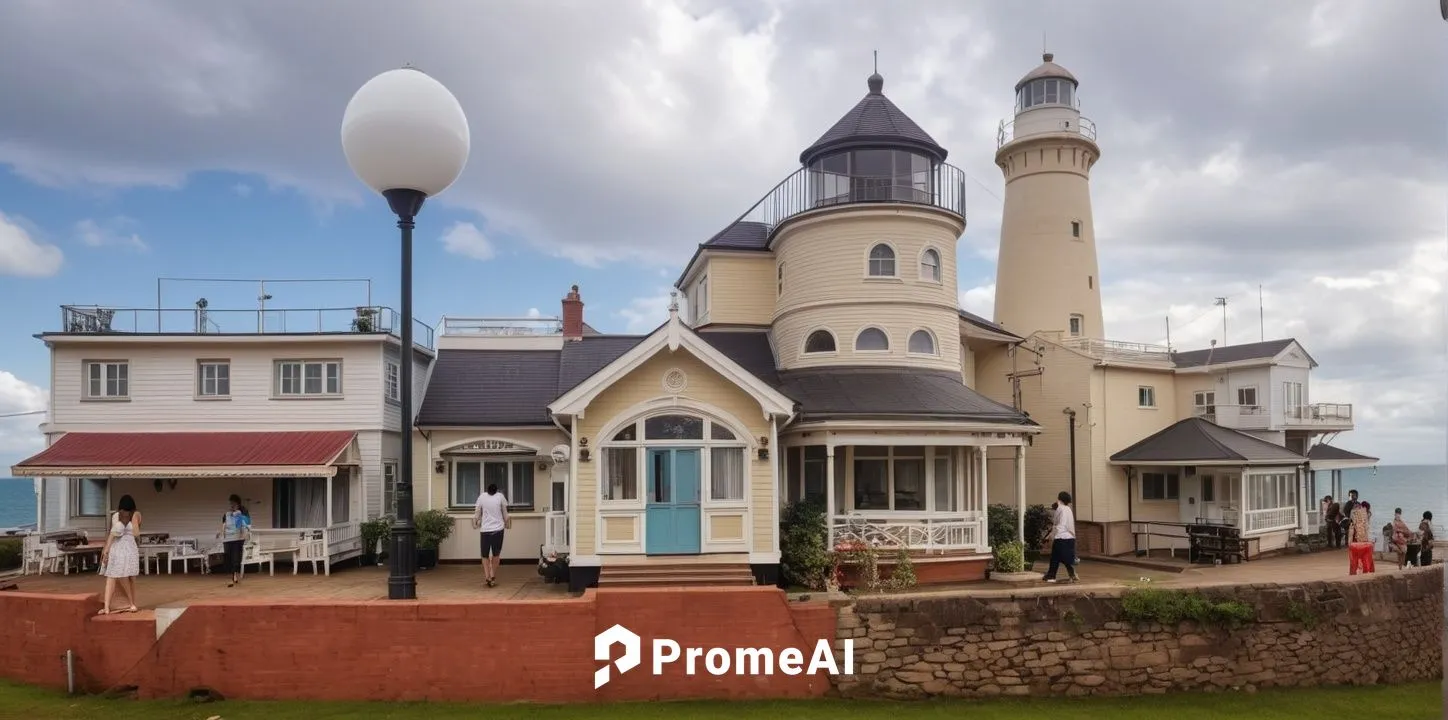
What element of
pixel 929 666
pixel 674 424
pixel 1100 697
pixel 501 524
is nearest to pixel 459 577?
pixel 501 524

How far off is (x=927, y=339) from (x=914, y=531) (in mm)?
4563

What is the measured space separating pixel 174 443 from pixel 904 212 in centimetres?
1499

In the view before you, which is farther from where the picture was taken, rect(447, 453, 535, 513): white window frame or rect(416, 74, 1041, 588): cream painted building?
rect(447, 453, 535, 513): white window frame

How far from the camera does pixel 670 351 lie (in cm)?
1442

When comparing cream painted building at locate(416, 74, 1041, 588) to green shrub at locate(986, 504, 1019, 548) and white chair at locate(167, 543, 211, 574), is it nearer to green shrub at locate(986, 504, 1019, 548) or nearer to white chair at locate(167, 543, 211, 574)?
green shrub at locate(986, 504, 1019, 548)

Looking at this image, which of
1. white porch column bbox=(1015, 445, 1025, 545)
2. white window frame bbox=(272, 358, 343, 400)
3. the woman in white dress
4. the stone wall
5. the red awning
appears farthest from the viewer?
white window frame bbox=(272, 358, 343, 400)

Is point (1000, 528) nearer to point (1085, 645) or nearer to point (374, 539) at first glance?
point (1085, 645)

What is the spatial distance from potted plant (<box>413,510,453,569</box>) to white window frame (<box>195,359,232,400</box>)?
4706 millimetres

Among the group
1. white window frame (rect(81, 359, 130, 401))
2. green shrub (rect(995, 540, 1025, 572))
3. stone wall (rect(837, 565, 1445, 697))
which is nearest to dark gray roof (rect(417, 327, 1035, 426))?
green shrub (rect(995, 540, 1025, 572))

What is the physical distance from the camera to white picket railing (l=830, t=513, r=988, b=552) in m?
16.1

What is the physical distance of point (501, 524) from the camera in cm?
1494

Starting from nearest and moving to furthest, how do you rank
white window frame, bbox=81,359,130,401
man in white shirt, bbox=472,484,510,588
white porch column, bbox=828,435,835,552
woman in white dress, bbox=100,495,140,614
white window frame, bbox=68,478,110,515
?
woman in white dress, bbox=100,495,140,614 < man in white shirt, bbox=472,484,510,588 < white porch column, bbox=828,435,835,552 < white window frame, bbox=68,478,110,515 < white window frame, bbox=81,359,130,401

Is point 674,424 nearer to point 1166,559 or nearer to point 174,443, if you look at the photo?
point 174,443

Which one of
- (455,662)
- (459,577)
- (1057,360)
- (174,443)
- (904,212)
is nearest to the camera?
(455,662)
